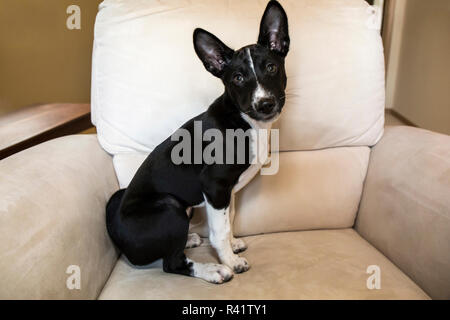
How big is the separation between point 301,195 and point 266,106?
0.56m

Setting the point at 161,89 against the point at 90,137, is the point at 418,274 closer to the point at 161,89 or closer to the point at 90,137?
the point at 161,89

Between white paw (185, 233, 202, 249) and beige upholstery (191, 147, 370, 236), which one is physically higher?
beige upholstery (191, 147, 370, 236)

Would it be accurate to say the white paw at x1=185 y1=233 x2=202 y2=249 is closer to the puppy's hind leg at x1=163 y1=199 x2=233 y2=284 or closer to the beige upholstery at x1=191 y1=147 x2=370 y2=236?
the beige upholstery at x1=191 y1=147 x2=370 y2=236

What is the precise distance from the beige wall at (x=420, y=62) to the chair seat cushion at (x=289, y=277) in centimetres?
258

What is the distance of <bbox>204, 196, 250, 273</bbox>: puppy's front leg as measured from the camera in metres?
1.25

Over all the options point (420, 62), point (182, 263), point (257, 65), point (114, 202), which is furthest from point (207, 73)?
point (420, 62)

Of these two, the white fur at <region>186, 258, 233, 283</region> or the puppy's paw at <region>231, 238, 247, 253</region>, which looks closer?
the white fur at <region>186, 258, 233, 283</region>

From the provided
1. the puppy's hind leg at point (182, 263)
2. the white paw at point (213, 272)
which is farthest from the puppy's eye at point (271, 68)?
the white paw at point (213, 272)

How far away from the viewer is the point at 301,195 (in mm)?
1522

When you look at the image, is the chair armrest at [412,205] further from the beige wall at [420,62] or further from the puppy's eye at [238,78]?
the beige wall at [420,62]

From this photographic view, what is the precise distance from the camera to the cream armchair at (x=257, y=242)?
976 millimetres

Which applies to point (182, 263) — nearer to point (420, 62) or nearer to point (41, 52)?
point (41, 52)

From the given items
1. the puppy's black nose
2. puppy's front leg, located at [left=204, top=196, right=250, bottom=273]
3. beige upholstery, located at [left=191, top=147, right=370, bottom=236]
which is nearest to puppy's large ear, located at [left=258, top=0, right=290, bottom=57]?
the puppy's black nose

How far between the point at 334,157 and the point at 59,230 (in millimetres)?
1101
